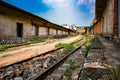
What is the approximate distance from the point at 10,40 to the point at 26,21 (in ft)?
13.0

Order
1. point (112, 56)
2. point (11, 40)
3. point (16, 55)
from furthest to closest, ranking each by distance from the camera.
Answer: point (11, 40), point (16, 55), point (112, 56)

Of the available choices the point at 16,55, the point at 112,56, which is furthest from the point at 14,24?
the point at 112,56

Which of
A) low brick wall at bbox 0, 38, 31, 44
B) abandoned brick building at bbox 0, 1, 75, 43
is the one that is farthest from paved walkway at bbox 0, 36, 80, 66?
abandoned brick building at bbox 0, 1, 75, 43

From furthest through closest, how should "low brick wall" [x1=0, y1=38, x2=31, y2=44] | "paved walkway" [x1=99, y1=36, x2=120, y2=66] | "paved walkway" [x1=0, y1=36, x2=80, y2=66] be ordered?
"low brick wall" [x1=0, y1=38, x2=31, y2=44]
"paved walkway" [x1=0, y1=36, x2=80, y2=66]
"paved walkway" [x1=99, y1=36, x2=120, y2=66]

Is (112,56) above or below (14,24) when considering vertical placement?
below

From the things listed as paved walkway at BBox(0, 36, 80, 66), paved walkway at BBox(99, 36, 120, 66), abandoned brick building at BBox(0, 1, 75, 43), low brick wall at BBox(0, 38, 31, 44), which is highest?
abandoned brick building at BBox(0, 1, 75, 43)

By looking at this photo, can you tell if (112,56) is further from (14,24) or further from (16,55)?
(14,24)

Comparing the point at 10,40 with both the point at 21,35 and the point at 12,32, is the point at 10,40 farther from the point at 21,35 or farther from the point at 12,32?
the point at 21,35

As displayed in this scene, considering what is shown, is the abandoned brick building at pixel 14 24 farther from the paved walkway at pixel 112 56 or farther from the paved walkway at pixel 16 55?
the paved walkway at pixel 112 56

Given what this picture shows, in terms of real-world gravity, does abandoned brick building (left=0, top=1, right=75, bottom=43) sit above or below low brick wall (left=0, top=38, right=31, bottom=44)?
above

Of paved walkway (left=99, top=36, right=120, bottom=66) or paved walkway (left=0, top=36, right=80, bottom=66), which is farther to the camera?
paved walkway (left=0, top=36, right=80, bottom=66)

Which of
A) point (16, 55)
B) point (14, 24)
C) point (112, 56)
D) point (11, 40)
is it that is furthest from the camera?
point (14, 24)

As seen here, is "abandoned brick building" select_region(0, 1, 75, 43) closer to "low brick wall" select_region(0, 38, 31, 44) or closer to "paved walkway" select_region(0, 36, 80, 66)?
"low brick wall" select_region(0, 38, 31, 44)

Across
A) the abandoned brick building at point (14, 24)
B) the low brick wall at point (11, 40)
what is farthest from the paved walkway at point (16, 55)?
the abandoned brick building at point (14, 24)
